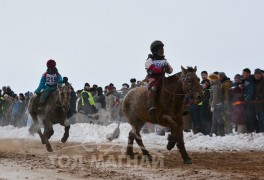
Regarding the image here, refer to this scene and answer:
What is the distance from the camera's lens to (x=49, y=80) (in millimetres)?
15289

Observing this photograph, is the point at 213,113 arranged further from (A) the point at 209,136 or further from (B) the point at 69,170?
(B) the point at 69,170

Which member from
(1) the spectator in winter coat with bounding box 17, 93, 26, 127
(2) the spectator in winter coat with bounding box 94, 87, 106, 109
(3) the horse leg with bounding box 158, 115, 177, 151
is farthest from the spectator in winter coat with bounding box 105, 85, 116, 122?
(3) the horse leg with bounding box 158, 115, 177, 151

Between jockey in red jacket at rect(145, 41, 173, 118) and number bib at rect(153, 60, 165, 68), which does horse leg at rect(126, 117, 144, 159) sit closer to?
jockey in red jacket at rect(145, 41, 173, 118)

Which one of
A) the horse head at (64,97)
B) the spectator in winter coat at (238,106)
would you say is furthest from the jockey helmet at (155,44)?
→ the spectator in winter coat at (238,106)

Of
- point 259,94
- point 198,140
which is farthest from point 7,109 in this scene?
point 259,94

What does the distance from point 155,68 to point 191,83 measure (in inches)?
57.8

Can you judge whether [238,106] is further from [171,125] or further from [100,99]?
[100,99]

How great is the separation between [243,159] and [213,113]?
579 centimetres

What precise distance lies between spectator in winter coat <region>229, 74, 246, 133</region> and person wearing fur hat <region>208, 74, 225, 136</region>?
0.46 meters

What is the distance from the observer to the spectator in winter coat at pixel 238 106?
1594cm

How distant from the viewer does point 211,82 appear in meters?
16.8

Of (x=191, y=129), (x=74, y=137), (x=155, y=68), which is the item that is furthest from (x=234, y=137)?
(x=74, y=137)

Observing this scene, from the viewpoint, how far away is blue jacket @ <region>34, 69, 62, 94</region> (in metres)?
15.3

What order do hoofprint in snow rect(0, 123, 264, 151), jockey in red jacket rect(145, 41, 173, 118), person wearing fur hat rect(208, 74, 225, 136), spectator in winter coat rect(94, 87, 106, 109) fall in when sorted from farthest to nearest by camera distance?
spectator in winter coat rect(94, 87, 106, 109)
person wearing fur hat rect(208, 74, 225, 136)
hoofprint in snow rect(0, 123, 264, 151)
jockey in red jacket rect(145, 41, 173, 118)
